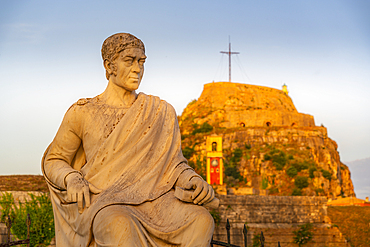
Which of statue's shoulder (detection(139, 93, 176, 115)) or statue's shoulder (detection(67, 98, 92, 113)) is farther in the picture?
statue's shoulder (detection(139, 93, 176, 115))

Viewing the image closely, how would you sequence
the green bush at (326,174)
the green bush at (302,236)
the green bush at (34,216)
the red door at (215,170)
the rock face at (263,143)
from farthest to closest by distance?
1. the green bush at (326,174)
2. the rock face at (263,143)
3. the red door at (215,170)
4. the green bush at (302,236)
5. the green bush at (34,216)

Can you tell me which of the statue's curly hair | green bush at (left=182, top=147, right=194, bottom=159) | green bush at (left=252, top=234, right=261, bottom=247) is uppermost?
green bush at (left=182, top=147, right=194, bottom=159)

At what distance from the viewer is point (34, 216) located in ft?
45.8

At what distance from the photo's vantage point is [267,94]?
70.9 meters

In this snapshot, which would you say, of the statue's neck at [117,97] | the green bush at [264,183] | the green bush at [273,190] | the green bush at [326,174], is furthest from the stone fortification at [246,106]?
the statue's neck at [117,97]

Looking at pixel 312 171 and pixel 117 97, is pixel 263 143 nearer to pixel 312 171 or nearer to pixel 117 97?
pixel 312 171

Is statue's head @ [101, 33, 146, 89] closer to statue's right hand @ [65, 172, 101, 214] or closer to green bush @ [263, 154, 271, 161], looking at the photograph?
statue's right hand @ [65, 172, 101, 214]

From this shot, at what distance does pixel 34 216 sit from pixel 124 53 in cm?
1175

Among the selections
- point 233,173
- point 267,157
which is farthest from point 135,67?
point 267,157

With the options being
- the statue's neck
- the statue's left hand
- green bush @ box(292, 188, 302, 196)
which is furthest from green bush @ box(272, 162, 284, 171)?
the statue's left hand

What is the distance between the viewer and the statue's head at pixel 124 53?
3316 millimetres

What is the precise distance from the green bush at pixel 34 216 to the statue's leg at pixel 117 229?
11.3m

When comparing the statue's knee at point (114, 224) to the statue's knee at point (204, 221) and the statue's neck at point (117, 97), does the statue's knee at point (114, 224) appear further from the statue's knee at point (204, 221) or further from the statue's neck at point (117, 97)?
the statue's neck at point (117, 97)

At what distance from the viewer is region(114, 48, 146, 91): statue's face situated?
10.9ft
